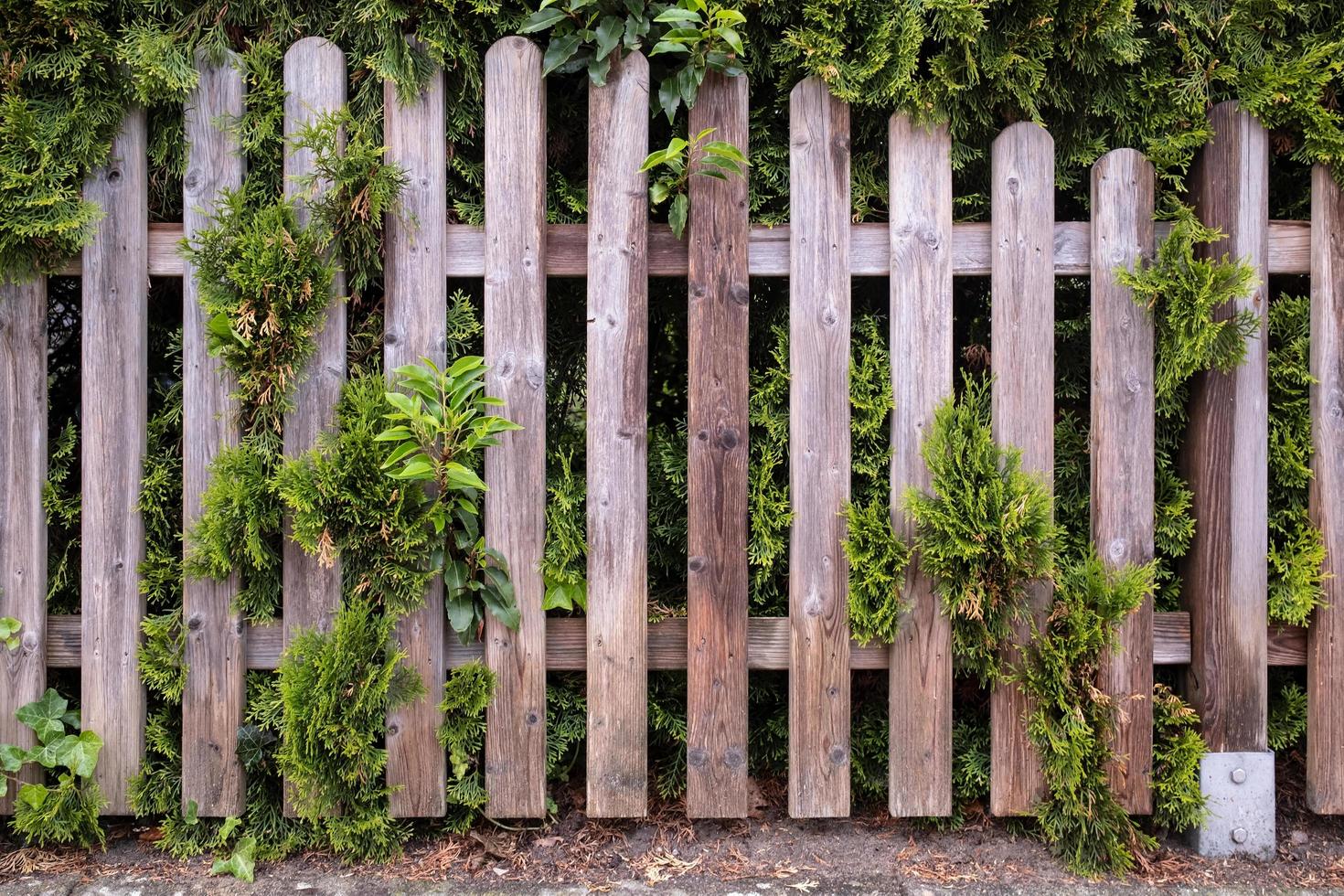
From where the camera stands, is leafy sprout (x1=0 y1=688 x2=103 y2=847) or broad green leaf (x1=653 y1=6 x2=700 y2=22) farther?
leafy sprout (x1=0 y1=688 x2=103 y2=847)

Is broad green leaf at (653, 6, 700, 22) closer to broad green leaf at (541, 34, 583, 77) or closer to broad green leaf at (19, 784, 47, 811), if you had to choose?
broad green leaf at (541, 34, 583, 77)

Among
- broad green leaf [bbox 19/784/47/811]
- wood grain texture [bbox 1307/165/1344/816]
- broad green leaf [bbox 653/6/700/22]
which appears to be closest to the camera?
broad green leaf [bbox 653/6/700/22]

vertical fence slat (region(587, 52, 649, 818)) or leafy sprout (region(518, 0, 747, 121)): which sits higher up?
leafy sprout (region(518, 0, 747, 121))


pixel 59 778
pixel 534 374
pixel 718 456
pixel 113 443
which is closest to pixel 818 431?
pixel 718 456

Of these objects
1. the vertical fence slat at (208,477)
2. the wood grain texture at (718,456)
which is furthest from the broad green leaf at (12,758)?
the wood grain texture at (718,456)

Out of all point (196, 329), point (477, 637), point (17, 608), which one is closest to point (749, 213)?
point (477, 637)

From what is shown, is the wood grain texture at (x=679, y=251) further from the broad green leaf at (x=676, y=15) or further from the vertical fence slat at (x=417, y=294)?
the broad green leaf at (x=676, y=15)

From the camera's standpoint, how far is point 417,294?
91.7 inches

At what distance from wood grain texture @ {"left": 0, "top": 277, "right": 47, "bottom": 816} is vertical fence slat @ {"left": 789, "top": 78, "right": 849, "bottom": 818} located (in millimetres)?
2158

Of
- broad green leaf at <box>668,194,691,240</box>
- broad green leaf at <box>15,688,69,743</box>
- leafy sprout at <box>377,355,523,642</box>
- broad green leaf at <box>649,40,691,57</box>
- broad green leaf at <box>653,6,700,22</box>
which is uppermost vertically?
broad green leaf at <box>653,6,700,22</box>

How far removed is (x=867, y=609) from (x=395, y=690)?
4.42 ft

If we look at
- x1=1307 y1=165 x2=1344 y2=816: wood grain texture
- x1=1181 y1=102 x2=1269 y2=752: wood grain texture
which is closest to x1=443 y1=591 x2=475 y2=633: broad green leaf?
x1=1181 y1=102 x2=1269 y2=752: wood grain texture

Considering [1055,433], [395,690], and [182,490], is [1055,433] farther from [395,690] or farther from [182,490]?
[182,490]

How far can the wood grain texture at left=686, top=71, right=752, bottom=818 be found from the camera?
233cm
